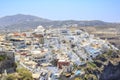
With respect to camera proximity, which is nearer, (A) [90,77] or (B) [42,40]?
(A) [90,77]

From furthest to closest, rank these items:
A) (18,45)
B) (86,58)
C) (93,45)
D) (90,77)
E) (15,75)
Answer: (93,45) → (86,58) → (18,45) → (90,77) → (15,75)

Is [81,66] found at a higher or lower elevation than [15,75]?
lower

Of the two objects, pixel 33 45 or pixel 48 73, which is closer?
pixel 48 73

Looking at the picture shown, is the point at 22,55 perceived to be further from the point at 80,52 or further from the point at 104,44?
the point at 104,44

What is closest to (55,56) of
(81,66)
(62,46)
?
(81,66)


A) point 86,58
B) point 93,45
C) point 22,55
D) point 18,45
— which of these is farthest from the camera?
point 93,45

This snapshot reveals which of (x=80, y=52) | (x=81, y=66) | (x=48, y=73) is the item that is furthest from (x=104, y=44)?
(x=48, y=73)

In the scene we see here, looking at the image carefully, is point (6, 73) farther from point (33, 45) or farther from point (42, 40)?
point (42, 40)
